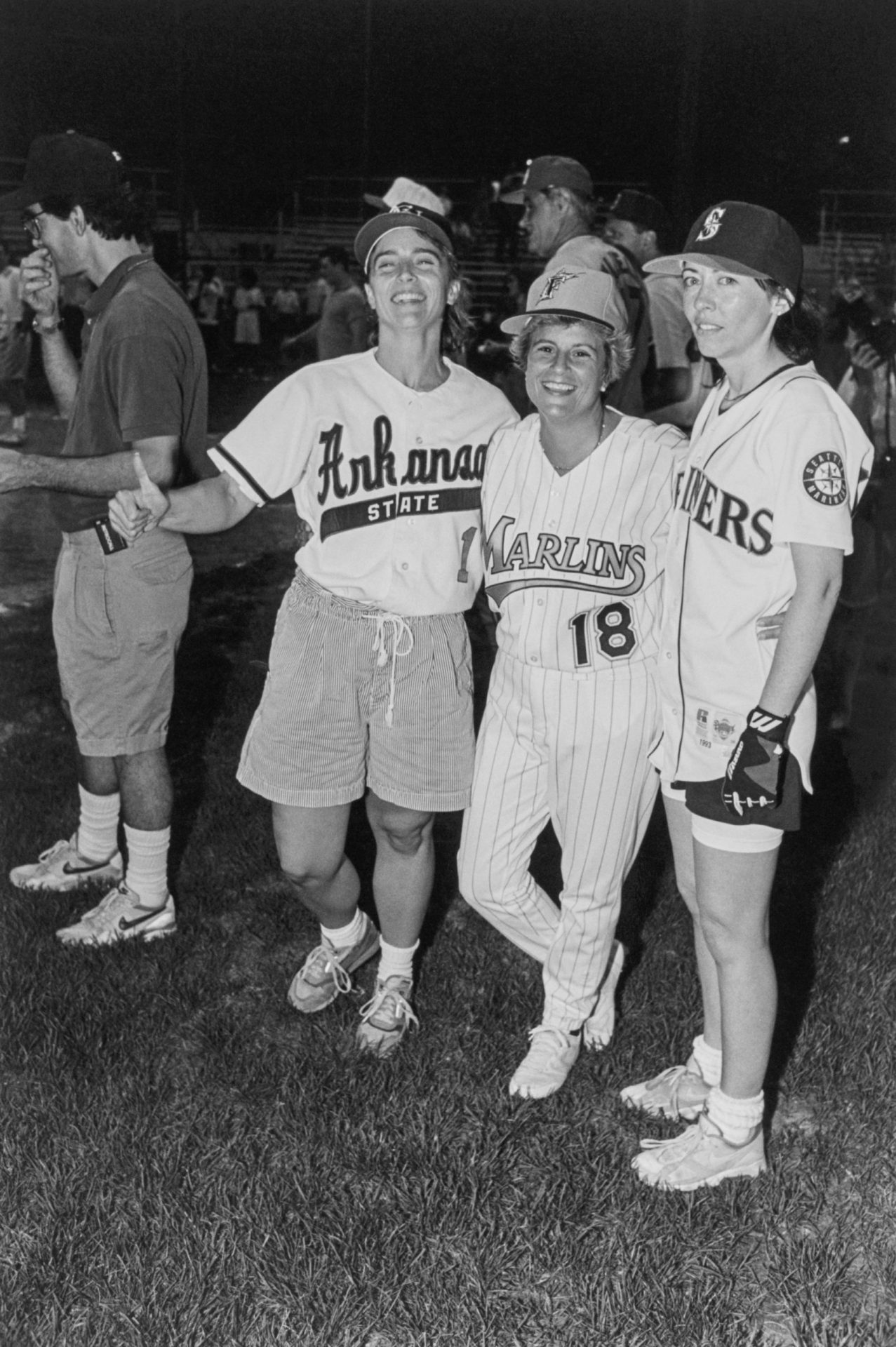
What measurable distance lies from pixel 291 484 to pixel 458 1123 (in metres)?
1.65

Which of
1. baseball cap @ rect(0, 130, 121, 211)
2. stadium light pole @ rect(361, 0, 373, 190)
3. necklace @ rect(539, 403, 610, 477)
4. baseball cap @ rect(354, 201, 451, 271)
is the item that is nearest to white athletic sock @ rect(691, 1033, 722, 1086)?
necklace @ rect(539, 403, 610, 477)

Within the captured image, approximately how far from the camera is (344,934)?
4.12 meters

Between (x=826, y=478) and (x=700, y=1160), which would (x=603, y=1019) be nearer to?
(x=700, y=1160)

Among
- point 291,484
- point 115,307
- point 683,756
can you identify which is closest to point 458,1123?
point 683,756

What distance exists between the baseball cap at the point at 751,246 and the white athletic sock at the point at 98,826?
9.08 ft

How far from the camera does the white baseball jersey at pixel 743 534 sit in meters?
2.81

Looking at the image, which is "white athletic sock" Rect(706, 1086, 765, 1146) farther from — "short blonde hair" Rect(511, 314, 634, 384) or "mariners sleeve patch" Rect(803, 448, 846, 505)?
"short blonde hair" Rect(511, 314, 634, 384)

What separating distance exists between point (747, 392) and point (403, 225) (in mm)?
1049

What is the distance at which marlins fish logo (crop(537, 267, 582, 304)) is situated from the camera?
3.34m

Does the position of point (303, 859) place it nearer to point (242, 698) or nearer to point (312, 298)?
point (242, 698)

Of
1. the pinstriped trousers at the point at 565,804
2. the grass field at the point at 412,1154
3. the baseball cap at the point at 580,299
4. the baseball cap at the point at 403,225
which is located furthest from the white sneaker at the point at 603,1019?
the baseball cap at the point at 403,225

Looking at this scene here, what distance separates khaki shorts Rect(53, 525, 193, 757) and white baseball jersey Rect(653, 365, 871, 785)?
1.73m

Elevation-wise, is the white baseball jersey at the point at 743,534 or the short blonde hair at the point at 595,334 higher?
the short blonde hair at the point at 595,334

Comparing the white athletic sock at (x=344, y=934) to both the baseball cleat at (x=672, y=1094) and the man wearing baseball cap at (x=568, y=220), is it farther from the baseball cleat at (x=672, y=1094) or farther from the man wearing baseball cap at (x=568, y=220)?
the man wearing baseball cap at (x=568, y=220)
